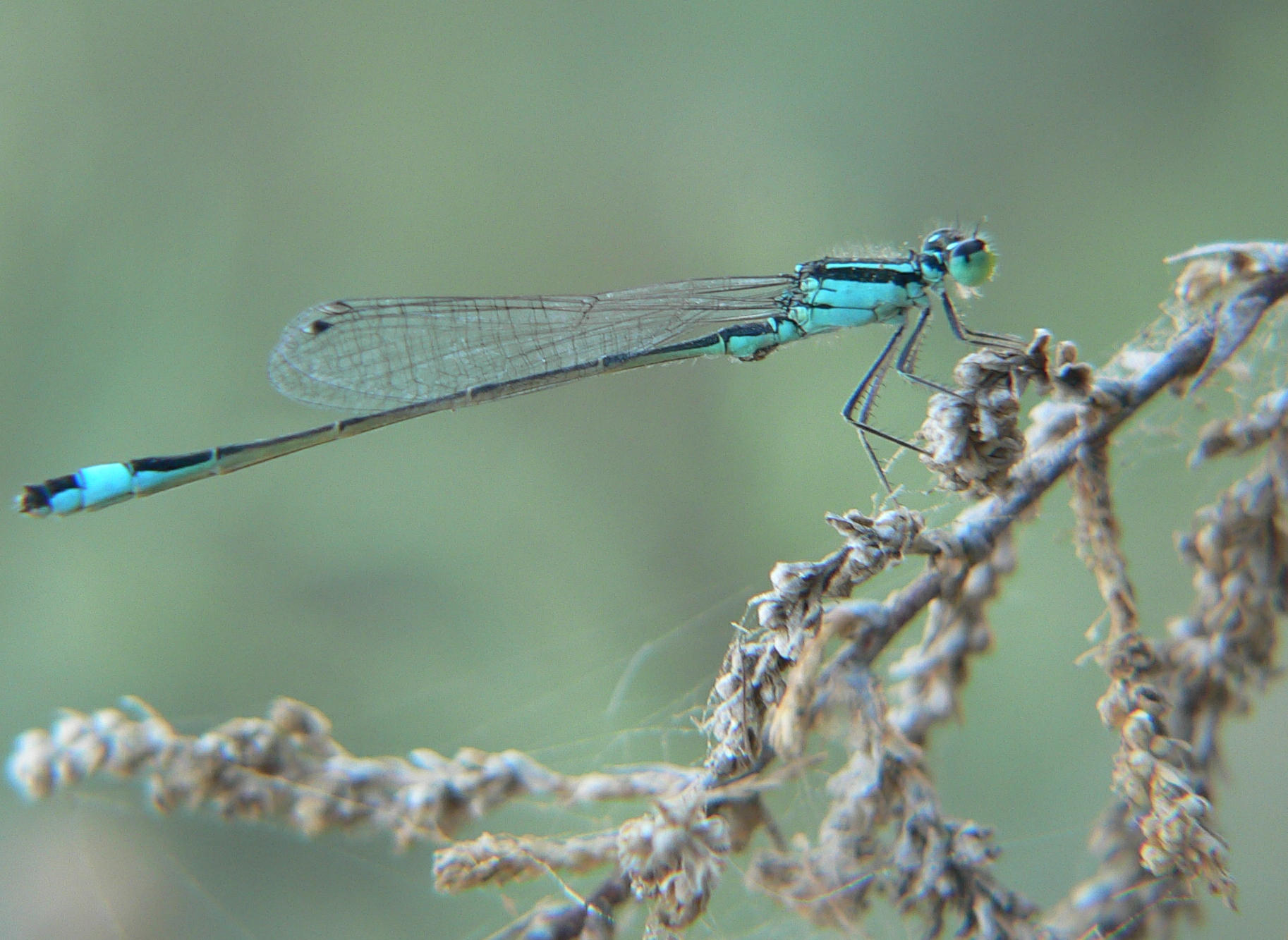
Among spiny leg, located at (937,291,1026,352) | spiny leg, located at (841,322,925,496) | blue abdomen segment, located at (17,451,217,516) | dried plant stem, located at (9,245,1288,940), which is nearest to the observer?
dried plant stem, located at (9,245,1288,940)

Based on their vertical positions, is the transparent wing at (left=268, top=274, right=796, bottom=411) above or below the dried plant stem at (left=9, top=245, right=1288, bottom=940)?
above

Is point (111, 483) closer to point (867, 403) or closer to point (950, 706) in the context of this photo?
point (867, 403)

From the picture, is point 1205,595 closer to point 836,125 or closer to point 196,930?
point 836,125

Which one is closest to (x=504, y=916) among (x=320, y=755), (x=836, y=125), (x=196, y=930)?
(x=196, y=930)

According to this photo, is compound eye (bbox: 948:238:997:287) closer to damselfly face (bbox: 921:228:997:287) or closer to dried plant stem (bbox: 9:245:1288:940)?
damselfly face (bbox: 921:228:997:287)

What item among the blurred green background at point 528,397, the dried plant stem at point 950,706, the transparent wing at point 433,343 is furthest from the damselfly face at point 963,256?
the dried plant stem at point 950,706

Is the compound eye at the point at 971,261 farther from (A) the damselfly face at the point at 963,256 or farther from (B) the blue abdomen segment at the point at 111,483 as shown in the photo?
(B) the blue abdomen segment at the point at 111,483

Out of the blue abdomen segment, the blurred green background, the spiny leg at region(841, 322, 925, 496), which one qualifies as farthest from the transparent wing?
the spiny leg at region(841, 322, 925, 496)
